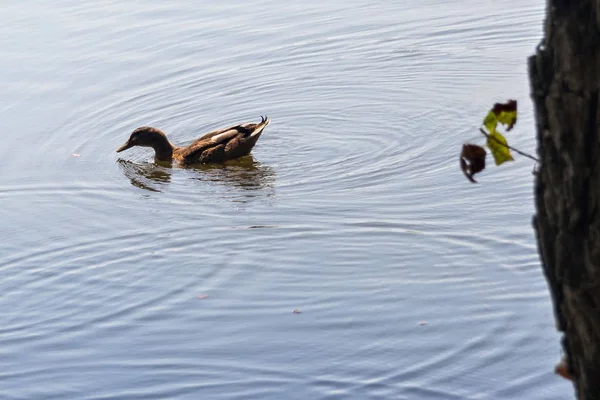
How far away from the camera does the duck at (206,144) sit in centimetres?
1088

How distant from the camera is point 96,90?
1317 cm

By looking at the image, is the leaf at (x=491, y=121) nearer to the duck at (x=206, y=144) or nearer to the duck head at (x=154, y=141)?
the duck at (x=206, y=144)

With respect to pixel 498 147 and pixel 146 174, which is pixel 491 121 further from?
pixel 146 174

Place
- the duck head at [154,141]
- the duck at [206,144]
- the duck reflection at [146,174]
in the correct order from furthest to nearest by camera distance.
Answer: the duck head at [154,141]
the duck at [206,144]
the duck reflection at [146,174]

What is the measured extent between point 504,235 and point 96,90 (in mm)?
7061

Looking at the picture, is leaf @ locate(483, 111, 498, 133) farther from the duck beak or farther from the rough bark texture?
the duck beak

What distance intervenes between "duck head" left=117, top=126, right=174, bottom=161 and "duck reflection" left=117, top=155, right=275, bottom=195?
109 mm

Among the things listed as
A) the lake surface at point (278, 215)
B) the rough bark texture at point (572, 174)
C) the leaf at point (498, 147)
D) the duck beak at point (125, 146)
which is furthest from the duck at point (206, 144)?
the rough bark texture at point (572, 174)

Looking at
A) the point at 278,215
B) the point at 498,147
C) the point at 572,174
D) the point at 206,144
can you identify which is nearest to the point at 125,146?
the point at 206,144

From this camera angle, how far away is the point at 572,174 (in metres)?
2.72

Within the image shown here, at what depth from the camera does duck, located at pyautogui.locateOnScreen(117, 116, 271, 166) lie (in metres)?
10.9

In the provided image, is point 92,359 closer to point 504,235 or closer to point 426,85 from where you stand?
point 504,235

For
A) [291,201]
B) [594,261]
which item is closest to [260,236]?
[291,201]

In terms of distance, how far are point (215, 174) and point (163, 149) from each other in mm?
795
